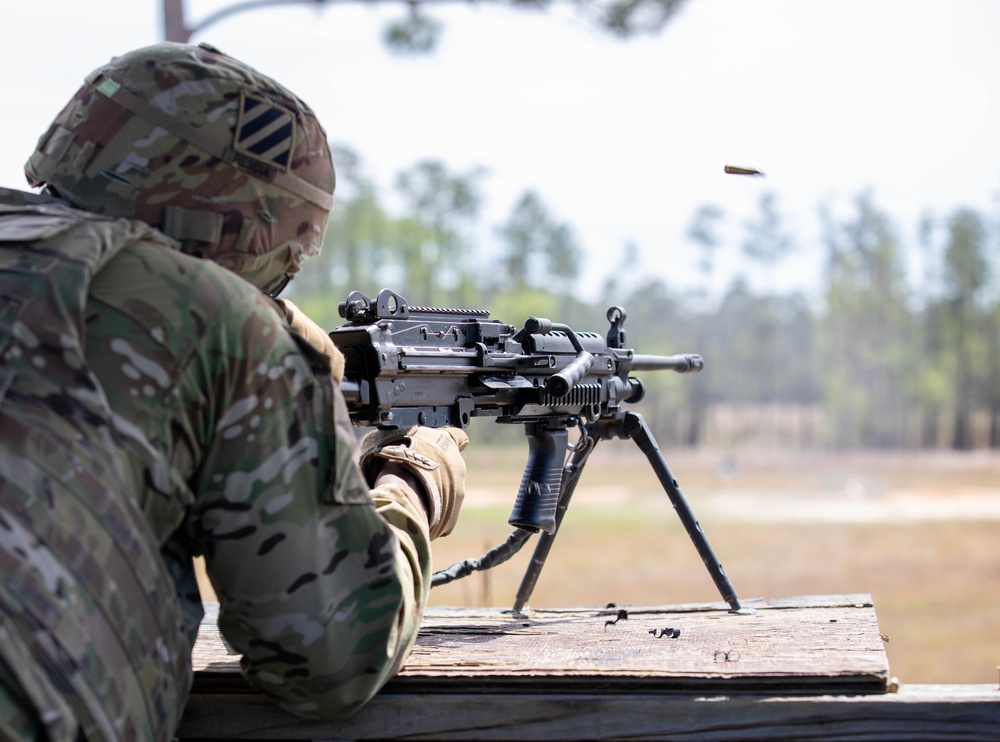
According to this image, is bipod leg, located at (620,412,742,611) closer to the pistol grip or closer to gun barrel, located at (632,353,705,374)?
the pistol grip

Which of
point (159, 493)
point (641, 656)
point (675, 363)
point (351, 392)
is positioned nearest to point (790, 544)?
point (675, 363)

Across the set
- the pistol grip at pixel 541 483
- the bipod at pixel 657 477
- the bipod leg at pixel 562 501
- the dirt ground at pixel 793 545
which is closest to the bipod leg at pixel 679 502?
the bipod at pixel 657 477

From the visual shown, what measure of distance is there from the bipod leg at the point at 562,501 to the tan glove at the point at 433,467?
119 cm

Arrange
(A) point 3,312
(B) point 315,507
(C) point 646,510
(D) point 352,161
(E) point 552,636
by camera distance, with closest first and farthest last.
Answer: (A) point 3,312 → (B) point 315,507 → (E) point 552,636 → (C) point 646,510 → (D) point 352,161

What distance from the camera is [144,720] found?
172 cm

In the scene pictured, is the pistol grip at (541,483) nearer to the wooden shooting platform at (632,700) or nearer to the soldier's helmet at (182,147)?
the wooden shooting platform at (632,700)

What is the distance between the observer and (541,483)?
13.0 ft

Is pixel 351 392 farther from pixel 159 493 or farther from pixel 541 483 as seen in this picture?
pixel 159 493

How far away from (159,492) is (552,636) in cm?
121

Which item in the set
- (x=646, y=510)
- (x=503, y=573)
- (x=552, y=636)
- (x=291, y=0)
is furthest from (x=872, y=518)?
(x=552, y=636)

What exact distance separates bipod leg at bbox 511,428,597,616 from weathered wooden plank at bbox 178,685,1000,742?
179 centimetres

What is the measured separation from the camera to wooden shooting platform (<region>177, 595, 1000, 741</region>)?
1.96m

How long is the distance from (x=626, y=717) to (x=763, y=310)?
48805mm

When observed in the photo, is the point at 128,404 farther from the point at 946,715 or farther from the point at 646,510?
the point at 646,510
